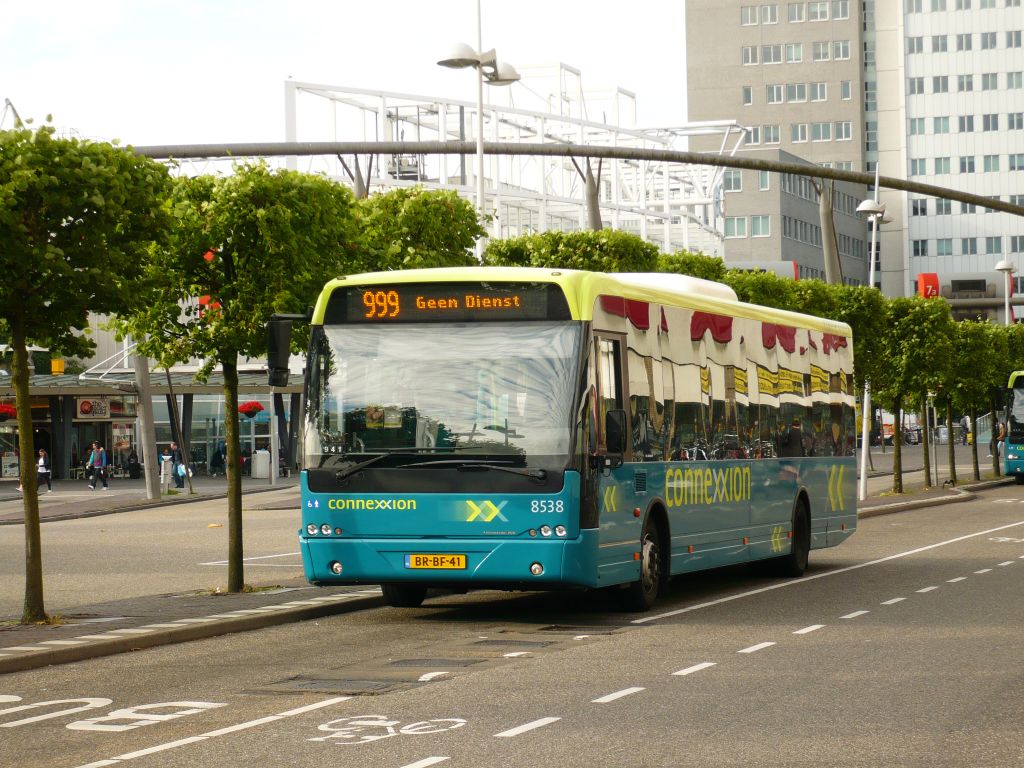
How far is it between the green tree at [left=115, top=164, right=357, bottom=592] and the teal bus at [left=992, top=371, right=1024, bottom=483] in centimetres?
4040

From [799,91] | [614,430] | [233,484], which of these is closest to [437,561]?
[614,430]

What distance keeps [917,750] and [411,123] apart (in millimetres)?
72082

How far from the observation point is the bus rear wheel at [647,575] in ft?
54.6

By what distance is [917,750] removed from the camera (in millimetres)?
8766

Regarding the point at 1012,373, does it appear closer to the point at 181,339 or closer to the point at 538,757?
the point at 181,339

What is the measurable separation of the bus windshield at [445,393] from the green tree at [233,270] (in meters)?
3.08

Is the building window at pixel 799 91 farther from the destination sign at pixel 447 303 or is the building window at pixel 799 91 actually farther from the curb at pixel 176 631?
the destination sign at pixel 447 303

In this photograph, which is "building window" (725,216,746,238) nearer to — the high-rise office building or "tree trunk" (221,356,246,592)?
the high-rise office building

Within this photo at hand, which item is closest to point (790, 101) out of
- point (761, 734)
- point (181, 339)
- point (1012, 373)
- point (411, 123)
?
point (411, 123)

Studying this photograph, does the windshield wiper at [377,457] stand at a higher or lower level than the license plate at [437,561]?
higher

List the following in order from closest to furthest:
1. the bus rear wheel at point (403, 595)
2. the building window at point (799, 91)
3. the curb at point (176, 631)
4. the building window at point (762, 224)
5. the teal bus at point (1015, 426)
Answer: the curb at point (176, 631) → the bus rear wheel at point (403, 595) → the teal bus at point (1015, 426) → the building window at point (762, 224) → the building window at point (799, 91)

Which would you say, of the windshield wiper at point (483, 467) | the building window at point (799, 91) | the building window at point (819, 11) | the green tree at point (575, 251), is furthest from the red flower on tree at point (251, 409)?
the building window at point (819, 11)

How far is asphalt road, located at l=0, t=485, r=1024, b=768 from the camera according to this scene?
8867mm

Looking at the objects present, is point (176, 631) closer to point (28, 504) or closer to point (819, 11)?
point (28, 504)
